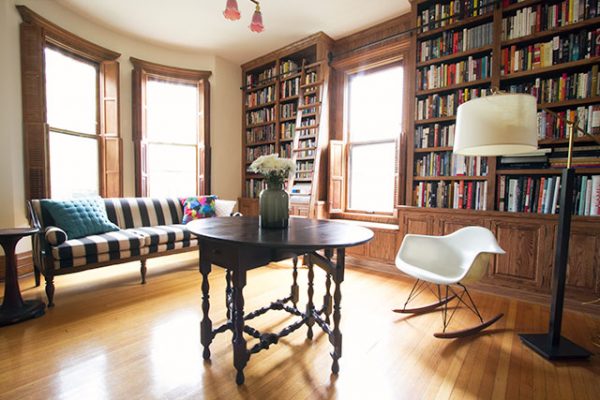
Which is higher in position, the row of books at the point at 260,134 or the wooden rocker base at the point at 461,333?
the row of books at the point at 260,134

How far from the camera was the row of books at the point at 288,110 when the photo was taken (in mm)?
4191

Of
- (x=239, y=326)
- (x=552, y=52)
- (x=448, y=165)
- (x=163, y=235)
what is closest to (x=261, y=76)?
(x=163, y=235)

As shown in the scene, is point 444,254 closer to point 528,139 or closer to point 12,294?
point 528,139

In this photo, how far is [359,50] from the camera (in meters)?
3.56

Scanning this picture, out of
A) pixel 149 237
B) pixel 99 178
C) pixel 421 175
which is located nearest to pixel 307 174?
pixel 421 175

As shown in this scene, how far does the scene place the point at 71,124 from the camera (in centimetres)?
346

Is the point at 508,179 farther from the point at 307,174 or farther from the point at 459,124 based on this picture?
the point at 307,174

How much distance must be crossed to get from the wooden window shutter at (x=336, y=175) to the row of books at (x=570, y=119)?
2065 millimetres

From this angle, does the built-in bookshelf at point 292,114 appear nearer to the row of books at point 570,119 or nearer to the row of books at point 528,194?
the row of books at point 528,194

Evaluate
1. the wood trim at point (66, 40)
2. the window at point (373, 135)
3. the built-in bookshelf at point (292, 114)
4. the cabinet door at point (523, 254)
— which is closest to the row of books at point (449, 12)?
the window at point (373, 135)

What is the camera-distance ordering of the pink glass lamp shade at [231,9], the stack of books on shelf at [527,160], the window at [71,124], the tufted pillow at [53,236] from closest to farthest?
the pink glass lamp shade at [231,9] → the tufted pillow at [53,236] → the stack of books on shelf at [527,160] → the window at [71,124]

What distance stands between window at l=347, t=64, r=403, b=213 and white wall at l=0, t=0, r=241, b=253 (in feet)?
6.78

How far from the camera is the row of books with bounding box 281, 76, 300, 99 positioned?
13.4 ft

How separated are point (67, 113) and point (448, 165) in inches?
176
